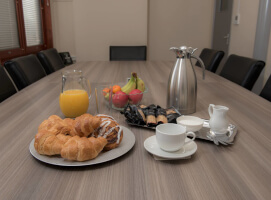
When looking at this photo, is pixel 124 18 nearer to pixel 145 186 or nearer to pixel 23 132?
pixel 23 132

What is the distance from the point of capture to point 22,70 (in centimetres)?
157

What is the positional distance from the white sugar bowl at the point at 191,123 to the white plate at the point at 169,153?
76 mm

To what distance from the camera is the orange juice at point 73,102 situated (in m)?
0.91

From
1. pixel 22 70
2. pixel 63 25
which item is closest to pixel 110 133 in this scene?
pixel 22 70

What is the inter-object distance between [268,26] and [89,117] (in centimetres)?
234

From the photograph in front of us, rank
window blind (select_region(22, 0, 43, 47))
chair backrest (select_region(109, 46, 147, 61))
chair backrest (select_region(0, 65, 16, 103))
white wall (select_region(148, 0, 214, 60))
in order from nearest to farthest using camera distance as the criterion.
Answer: chair backrest (select_region(0, 65, 16, 103)) → chair backrest (select_region(109, 46, 147, 61)) → window blind (select_region(22, 0, 43, 47)) → white wall (select_region(148, 0, 214, 60))

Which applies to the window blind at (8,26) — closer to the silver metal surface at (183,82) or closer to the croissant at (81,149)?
the silver metal surface at (183,82)

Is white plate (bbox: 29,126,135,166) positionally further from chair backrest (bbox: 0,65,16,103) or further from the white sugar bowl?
chair backrest (bbox: 0,65,16,103)

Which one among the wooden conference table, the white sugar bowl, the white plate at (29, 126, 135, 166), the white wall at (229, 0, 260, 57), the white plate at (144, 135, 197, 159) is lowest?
the wooden conference table

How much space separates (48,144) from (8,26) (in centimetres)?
254

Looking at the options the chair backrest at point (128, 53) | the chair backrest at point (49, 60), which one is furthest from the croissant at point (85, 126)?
the chair backrest at point (128, 53)

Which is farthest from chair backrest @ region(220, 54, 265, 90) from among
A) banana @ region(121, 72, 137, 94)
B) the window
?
the window

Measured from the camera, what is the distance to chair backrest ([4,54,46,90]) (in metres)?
1.51

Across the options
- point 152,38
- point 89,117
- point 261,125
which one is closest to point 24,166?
point 89,117
